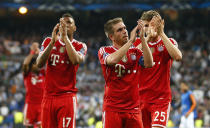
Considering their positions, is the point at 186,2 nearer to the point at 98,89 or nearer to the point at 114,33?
the point at 98,89

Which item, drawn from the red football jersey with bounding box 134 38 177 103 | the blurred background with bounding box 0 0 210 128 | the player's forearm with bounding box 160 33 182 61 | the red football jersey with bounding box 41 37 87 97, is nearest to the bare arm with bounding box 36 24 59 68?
the red football jersey with bounding box 41 37 87 97

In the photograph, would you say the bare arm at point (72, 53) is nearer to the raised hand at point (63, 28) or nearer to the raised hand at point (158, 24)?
the raised hand at point (63, 28)

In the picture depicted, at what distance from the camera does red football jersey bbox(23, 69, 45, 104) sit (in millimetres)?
10383

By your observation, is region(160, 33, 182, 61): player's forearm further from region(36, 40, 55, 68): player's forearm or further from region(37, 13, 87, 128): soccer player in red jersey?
region(36, 40, 55, 68): player's forearm

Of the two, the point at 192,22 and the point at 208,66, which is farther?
the point at 192,22

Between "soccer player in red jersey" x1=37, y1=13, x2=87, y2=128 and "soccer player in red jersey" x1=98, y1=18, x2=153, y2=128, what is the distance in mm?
633

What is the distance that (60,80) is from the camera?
6645 mm

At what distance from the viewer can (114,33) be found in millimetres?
6273

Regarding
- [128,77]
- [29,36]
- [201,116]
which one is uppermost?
[29,36]

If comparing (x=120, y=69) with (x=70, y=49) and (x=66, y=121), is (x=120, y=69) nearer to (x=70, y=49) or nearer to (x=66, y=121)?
(x=70, y=49)

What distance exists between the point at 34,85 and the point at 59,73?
3975 mm

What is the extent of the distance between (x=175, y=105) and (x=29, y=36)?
12334 millimetres

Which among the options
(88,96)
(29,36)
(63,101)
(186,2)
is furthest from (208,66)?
(63,101)

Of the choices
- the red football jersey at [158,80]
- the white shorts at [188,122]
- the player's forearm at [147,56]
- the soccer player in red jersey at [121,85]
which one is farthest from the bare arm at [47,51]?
the white shorts at [188,122]
